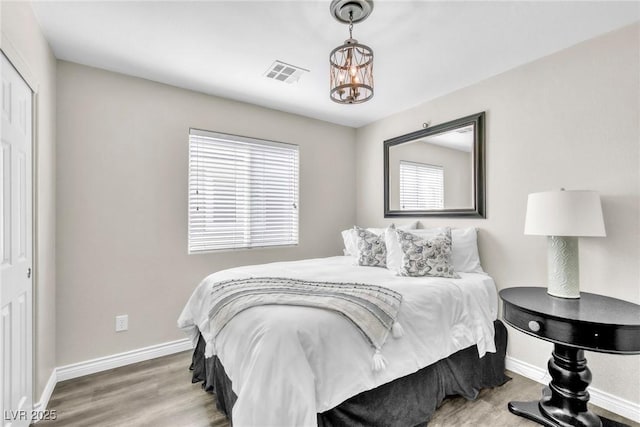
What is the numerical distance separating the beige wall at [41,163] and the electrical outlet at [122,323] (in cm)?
42

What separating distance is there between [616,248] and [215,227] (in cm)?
324

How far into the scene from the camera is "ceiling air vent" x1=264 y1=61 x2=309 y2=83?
2553 mm

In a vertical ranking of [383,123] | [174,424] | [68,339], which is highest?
[383,123]

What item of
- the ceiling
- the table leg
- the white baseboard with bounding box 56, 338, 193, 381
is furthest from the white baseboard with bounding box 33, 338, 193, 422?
the table leg

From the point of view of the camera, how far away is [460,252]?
270cm

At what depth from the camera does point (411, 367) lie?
1773 mm

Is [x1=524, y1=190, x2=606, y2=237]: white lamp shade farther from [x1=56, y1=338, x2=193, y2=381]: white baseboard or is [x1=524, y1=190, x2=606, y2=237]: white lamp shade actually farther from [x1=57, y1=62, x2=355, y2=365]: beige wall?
[x1=56, y1=338, x2=193, y2=381]: white baseboard

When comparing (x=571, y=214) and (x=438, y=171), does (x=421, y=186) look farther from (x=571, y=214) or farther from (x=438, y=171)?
(x=571, y=214)

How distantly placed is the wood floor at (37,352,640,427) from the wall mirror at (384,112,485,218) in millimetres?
1477

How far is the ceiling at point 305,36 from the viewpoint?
186 cm

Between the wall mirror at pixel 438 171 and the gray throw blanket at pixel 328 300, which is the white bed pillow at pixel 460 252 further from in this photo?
the gray throw blanket at pixel 328 300

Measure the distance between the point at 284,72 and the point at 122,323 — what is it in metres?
2.59

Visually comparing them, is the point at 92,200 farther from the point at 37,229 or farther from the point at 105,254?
the point at 37,229

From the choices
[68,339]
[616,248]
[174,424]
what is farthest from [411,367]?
[68,339]
